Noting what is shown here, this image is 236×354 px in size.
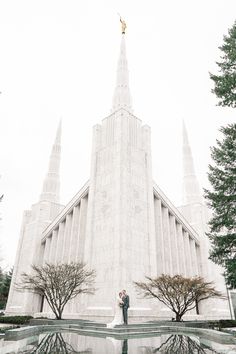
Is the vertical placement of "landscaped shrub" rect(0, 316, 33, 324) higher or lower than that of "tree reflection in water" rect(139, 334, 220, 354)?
higher

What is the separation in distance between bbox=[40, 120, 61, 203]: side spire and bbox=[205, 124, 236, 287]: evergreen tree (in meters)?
27.4

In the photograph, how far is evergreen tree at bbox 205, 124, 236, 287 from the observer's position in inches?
546

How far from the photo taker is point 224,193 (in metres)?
14.5

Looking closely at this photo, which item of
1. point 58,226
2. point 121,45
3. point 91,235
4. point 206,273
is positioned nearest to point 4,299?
point 58,226

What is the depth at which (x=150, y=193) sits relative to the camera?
26.9 metres

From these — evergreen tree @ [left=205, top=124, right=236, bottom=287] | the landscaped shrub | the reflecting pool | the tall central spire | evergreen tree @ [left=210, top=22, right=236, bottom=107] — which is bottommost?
the reflecting pool

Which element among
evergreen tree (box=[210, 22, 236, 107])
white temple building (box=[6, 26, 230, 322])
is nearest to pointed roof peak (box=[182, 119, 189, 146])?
white temple building (box=[6, 26, 230, 322])

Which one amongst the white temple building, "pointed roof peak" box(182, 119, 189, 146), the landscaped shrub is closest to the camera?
the landscaped shrub

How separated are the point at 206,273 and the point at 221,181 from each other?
18450 millimetres

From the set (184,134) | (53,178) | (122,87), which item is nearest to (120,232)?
(122,87)

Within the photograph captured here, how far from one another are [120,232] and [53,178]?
A: 68.7 feet

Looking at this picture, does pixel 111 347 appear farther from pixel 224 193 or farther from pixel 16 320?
pixel 16 320

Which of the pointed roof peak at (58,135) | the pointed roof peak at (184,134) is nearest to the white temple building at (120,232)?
the pointed roof peak at (184,134)

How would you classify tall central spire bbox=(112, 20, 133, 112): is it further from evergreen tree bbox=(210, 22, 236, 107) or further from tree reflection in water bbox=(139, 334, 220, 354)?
tree reflection in water bbox=(139, 334, 220, 354)
